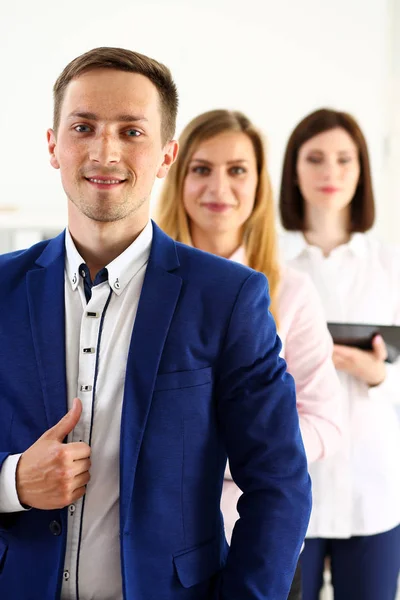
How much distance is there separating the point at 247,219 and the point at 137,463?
0.96 m

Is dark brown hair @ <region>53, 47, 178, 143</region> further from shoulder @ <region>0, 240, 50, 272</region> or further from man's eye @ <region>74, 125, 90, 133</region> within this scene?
shoulder @ <region>0, 240, 50, 272</region>

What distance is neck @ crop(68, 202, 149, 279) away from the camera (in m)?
1.28

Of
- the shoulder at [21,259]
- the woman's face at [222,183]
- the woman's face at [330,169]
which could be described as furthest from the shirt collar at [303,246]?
the shoulder at [21,259]

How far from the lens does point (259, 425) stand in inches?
48.3

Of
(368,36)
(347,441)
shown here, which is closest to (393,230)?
(368,36)

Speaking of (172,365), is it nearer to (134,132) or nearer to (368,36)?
(134,132)

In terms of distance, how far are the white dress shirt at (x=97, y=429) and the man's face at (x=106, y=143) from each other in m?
0.10

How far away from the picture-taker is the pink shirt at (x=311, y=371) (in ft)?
5.97

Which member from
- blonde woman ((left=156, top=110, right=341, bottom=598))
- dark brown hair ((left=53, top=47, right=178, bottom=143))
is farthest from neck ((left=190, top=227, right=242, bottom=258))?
dark brown hair ((left=53, top=47, right=178, bottom=143))

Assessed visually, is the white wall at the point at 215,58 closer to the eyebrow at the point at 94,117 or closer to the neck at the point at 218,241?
the neck at the point at 218,241

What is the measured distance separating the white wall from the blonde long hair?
1.40 m

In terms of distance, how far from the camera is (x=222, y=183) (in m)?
1.94

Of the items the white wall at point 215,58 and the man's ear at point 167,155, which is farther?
the white wall at point 215,58

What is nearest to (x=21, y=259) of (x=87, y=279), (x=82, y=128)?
(x=87, y=279)
